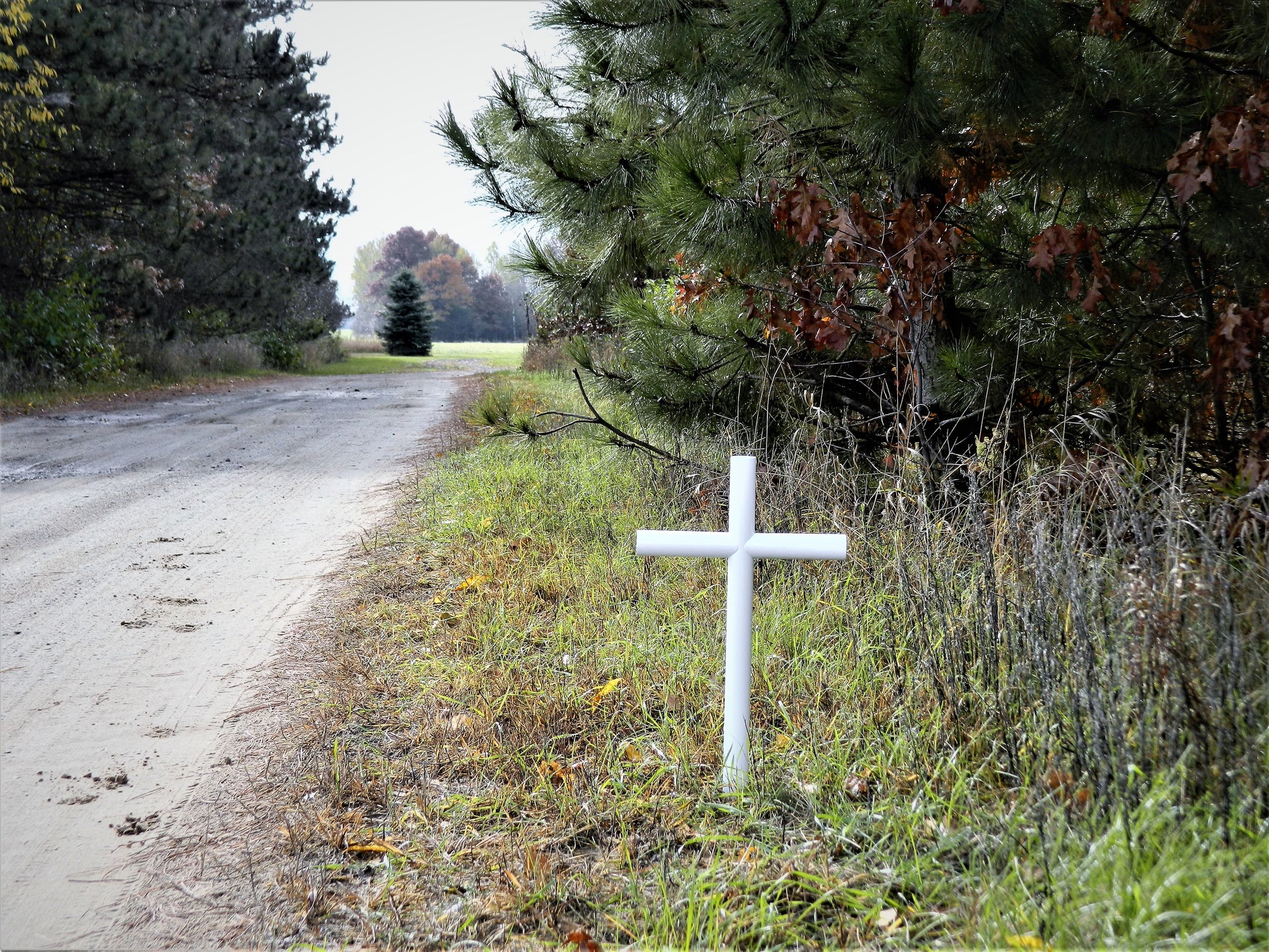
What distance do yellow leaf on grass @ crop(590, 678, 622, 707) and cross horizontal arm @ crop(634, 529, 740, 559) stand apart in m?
0.74

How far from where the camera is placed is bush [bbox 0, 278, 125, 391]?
15.3m

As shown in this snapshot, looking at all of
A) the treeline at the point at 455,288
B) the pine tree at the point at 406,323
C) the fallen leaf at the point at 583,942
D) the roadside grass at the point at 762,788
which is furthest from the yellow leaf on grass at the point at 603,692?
the treeline at the point at 455,288

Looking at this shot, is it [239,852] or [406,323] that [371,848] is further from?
[406,323]

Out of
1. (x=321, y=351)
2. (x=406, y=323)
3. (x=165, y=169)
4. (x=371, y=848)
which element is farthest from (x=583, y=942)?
(x=406, y=323)

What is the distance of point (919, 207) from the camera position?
15.9 feet

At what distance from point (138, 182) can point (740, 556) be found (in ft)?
48.7

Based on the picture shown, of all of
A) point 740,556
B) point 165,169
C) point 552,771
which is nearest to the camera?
point 740,556

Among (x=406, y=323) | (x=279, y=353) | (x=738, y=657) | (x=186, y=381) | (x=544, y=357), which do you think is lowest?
(x=738, y=657)

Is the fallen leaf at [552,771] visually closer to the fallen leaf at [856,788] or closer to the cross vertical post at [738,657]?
the cross vertical post at [738,657]

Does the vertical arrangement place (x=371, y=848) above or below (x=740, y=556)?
below

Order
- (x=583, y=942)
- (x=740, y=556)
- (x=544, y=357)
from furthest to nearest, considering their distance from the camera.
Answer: (x=544, y=357), (x=740, y=556), (x=583, y=942)

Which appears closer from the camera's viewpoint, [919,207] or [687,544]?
[687,544]

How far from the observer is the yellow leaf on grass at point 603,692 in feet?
11.3

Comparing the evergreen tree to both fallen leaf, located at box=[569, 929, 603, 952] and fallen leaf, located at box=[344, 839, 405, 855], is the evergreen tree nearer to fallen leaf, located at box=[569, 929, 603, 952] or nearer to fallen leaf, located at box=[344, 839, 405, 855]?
fallen leaf, located at box=[344, 839, 405, 855]
